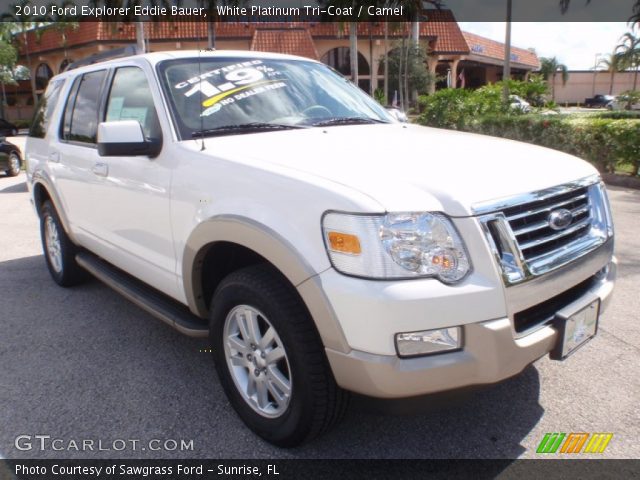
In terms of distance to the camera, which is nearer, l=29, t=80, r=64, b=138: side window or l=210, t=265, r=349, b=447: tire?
l=210, t=265, r=349, b=447: tire

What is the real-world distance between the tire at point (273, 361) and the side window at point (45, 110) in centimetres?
319

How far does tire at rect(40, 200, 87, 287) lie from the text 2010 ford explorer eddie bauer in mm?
1321

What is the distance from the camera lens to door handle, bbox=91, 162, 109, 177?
11.9 feet

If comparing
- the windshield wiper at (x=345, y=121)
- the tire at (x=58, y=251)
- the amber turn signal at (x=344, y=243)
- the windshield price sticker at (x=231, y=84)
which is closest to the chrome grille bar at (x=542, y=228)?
the amber turn signal at (x=344, y=243)

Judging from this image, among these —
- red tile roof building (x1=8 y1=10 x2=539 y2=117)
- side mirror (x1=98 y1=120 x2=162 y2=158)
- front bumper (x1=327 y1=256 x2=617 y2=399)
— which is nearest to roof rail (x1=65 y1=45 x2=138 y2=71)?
side mirror (x1=98 y1=120 x2=162 y2=158)

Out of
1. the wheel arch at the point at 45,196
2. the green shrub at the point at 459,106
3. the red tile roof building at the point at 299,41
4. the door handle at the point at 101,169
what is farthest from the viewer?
the red tile roof building at the point at 299,41

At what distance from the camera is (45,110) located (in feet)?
16.5

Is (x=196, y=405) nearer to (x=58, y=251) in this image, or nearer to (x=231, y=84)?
(x=231, y=84)

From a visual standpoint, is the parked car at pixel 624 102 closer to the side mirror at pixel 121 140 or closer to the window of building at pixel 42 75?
the side mirror at pixel 121 140

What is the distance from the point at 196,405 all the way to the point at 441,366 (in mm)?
1556

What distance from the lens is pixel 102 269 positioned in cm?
405

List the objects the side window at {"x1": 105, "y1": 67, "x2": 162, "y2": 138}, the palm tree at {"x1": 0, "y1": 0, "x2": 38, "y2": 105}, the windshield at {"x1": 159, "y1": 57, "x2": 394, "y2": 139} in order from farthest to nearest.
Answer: the palm tree at {"x1": 0, "y1": 0, "x2": 38, "y2": 105} → the side window at {"x1": 105, "y1": 67, "x2": 162, "y2": 138} → the windshield at {"x1": 159, "y1": 57, "x2": 394, "y2": 139}

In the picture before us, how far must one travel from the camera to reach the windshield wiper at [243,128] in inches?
117

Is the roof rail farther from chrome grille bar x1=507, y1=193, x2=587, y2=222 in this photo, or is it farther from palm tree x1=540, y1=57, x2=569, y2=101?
palm tree x1=540, y1=57, x2=569, y2=101
